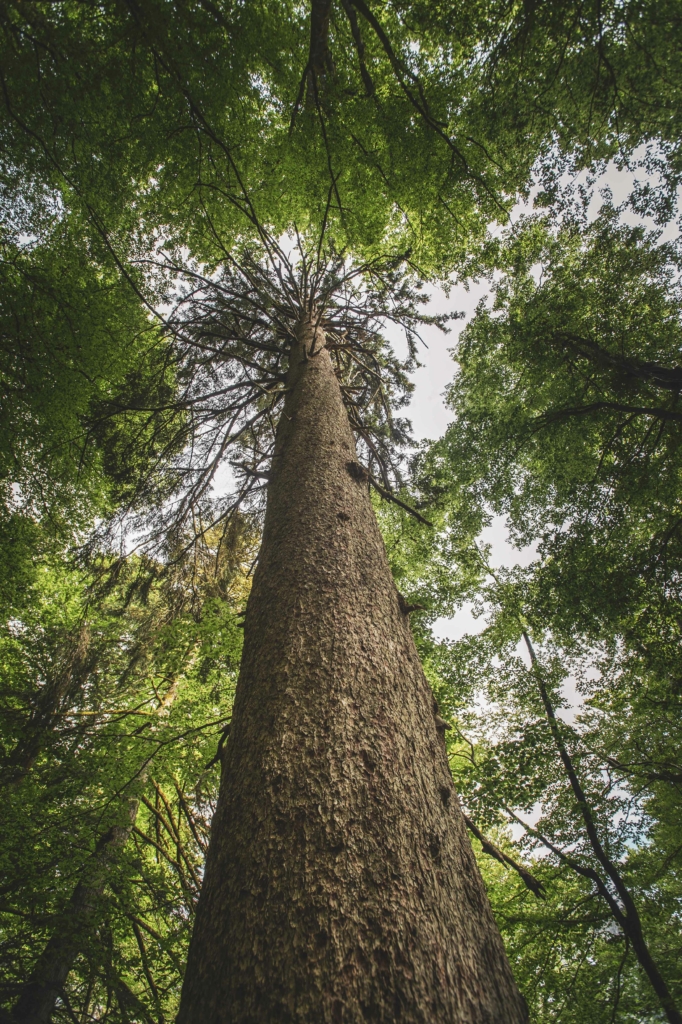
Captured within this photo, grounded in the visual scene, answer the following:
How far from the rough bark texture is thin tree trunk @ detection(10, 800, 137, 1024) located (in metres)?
2.74

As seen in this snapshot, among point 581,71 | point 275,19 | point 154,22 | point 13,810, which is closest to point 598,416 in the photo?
point 581,71

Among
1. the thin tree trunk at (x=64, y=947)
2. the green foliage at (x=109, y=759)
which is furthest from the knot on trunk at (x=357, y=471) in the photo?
the thin tree trunk at (x=64, y=947)

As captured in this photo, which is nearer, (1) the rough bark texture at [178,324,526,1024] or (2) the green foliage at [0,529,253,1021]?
(1) the rough bark texture at [178,324,526,1024]

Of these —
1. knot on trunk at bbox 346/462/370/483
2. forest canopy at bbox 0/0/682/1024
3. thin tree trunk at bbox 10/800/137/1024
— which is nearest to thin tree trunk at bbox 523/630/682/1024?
forest canopy at bbox 0/0/682/1024

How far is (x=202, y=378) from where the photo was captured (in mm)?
6438

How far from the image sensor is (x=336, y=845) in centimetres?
112

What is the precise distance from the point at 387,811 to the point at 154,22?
5.21 metres

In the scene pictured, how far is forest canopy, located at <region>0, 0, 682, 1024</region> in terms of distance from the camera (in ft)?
11.5

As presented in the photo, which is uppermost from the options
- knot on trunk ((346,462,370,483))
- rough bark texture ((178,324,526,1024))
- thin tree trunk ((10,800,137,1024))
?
knot on trunk ((346,462,370,483))

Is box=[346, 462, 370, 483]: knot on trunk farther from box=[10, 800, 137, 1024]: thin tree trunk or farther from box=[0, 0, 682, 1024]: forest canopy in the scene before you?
box=[10, 800, 137, 1024]: thin tree trunk

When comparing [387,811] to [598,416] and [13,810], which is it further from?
[598,416]

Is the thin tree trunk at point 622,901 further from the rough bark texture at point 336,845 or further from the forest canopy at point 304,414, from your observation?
the rough bark texture at point 336,845

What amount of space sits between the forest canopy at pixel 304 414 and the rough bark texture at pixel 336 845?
0.21 m

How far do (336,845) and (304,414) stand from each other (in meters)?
2.96
